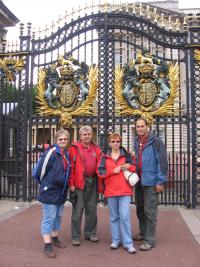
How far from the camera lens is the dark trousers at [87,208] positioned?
5.96 m

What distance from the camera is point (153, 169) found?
5812mm

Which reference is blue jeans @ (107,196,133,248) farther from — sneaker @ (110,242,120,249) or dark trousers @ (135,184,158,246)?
dark trousers @ (135,184,158,246)

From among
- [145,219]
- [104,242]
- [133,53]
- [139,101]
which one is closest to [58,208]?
[104,242]

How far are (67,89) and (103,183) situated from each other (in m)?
3.88

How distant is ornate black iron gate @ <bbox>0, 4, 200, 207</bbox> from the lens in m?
8.97

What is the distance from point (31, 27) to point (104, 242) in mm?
5837

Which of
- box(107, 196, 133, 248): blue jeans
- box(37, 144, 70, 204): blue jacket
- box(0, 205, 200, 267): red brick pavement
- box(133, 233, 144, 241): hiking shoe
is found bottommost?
box(0, 205, 200, 267): red brick pavement

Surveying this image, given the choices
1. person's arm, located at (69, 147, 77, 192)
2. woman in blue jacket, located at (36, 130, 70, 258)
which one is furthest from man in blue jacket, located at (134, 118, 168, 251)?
woman in blue jacket, located at (36, 130, 70, 258)

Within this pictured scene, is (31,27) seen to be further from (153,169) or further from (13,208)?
(153,169)

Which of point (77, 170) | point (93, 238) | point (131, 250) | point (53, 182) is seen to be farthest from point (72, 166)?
point (131, 250)

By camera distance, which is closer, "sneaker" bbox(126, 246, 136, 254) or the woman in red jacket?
"sneaker" bbox(126, 246, 136, 254)

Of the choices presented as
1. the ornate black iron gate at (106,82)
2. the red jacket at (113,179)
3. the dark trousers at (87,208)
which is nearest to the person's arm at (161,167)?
the red jacket at (113,179)

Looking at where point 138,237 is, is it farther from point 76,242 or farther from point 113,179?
point 113,179

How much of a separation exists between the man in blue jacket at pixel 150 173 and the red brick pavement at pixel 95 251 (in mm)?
290
